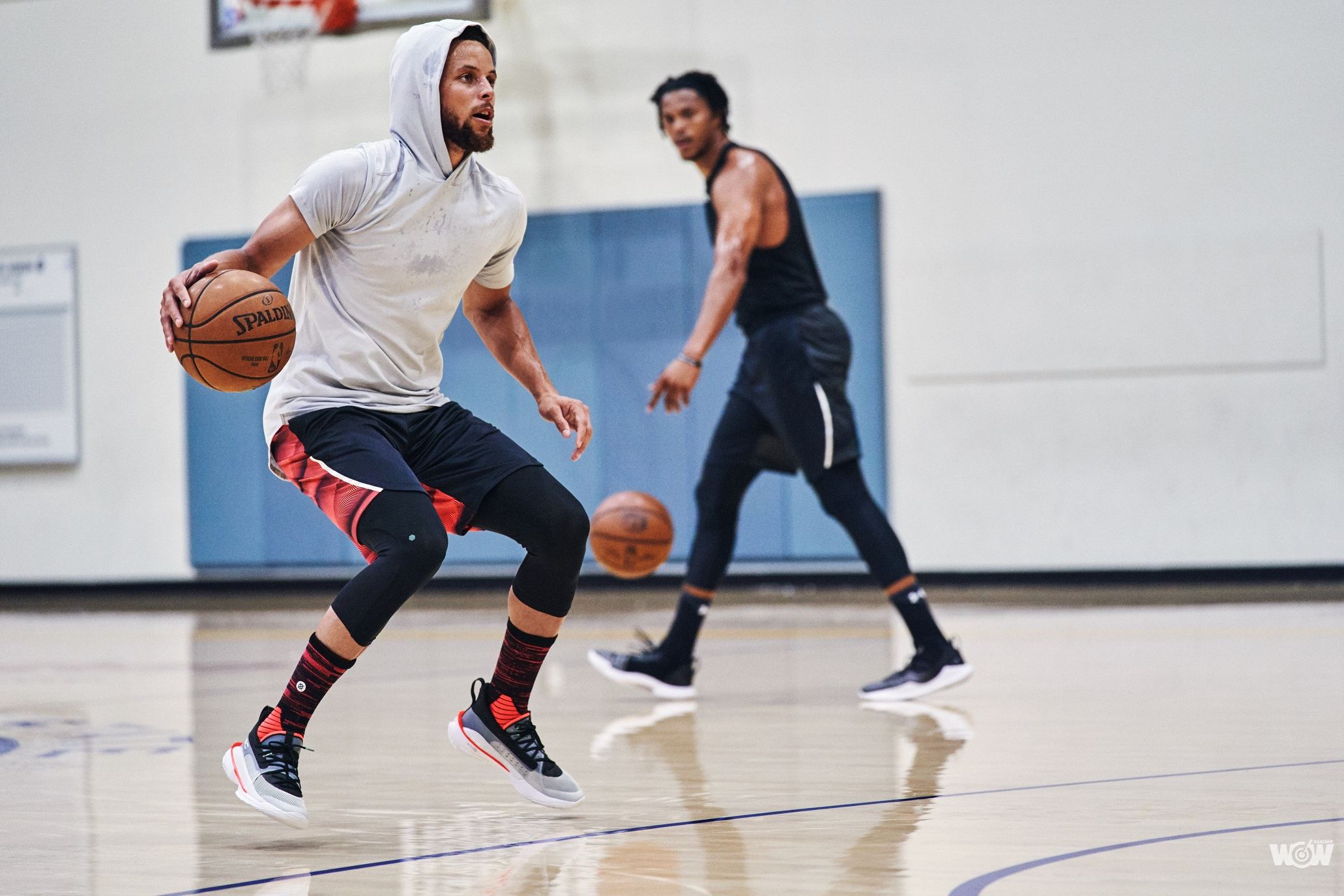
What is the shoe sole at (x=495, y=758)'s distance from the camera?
10.1 feet

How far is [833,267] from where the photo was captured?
10164 mm

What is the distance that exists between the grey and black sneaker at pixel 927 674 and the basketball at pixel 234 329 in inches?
96.8

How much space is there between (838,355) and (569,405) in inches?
66.4

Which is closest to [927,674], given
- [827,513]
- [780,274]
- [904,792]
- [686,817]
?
[827,513]

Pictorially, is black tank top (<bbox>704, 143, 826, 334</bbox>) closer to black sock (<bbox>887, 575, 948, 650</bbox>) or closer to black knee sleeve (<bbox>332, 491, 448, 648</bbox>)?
black sock (<bbox>887, 575, 948, 650</bbox>)

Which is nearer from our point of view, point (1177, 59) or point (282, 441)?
point (282, 441)

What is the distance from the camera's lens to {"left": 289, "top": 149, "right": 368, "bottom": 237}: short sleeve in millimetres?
2961

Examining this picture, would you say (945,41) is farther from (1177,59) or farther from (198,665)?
(198,665)

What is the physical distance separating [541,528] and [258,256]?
75 centimetres

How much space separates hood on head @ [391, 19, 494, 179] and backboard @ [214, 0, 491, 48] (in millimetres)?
7181

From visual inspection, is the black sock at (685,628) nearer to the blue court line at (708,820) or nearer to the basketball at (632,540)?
the basketball at (632,540)

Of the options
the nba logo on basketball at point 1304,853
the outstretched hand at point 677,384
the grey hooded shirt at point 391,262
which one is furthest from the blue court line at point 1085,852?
the outstretched hand at point 677,384

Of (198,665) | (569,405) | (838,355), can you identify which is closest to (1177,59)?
(838,355)

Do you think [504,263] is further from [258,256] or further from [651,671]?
[651,671]
